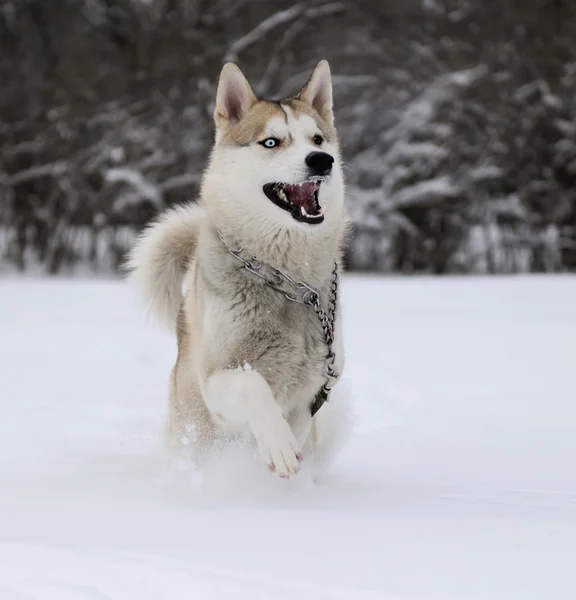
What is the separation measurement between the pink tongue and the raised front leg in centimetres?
67

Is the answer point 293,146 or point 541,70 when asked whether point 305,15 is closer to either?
point 541,70

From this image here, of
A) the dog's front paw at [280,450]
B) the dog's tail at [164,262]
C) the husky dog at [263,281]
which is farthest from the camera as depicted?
the dog's tail at [164,262]

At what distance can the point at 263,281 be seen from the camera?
2.83m

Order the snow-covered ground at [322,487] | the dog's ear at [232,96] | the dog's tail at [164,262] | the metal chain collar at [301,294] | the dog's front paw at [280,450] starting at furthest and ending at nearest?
the dog's tail at [164,262] < the dog's ear at [232,96] < the metal chain collar at [301,294] < the dog's front paw at [280,450] < the snow-covered ground at [322,487]

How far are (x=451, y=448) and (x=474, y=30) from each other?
1148 cm

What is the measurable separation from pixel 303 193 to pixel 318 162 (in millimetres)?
175

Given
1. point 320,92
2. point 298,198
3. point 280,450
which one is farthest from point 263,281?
point 320,92

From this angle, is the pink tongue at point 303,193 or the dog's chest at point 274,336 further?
the pink tongue at point 303,193

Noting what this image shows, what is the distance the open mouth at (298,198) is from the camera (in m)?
2.86

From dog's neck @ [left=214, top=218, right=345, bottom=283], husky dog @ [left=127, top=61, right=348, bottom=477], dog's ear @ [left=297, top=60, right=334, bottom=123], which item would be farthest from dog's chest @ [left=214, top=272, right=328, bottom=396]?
dog's ear @ [left=297, top=60, right=334, bottom=123]

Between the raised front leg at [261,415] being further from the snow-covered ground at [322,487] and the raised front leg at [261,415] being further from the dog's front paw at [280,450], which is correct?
the snow-covered ground at [322,487]

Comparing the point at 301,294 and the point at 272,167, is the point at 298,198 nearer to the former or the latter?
the point at 272,167

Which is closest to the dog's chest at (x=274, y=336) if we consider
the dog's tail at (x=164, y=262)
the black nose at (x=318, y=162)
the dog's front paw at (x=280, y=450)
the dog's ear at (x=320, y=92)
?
the dog's front paw at (x=280, y=450)

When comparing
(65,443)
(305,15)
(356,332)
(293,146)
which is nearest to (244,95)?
(293,146)
